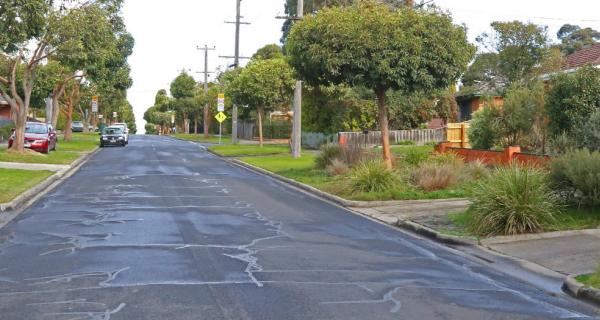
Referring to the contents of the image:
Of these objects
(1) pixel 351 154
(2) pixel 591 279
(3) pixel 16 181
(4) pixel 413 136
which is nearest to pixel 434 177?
(1) pixel 351 154

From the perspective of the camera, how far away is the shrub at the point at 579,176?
1228 centimetres

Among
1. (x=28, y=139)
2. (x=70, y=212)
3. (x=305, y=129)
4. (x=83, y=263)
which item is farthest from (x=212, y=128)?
(x=83, y=263)

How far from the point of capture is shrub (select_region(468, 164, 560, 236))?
11859 mm

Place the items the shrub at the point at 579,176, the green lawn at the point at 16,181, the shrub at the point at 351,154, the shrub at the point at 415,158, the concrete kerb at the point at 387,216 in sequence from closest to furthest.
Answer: the concrete kerb at the point at 387,216
the shrub at the point at 579,176
the green lawn at the point at 16,181
the shrub at the point at 415,158
the shrub at the point at 351,154

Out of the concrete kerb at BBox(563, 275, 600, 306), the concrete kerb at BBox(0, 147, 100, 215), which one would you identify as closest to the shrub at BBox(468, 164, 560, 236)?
the concrete kerb at BBox(563, 275, 600, 306)

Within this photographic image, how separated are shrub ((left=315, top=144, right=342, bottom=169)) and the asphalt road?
7.88 metres

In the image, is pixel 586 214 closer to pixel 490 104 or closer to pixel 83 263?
pixel 83 263

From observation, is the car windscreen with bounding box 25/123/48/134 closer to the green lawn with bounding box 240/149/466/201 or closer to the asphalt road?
the green lawn with bounding box 240/149/466/201

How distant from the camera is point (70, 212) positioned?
14250 millimetres

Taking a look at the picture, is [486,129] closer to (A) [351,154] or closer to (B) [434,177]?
(A) [351,154]

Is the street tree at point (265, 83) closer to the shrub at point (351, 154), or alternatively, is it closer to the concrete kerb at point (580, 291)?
the shrub at point (351, 154)

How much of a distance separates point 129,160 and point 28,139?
495 centimetres

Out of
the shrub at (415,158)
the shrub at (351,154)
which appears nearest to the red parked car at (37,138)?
the shrub at (351,154)

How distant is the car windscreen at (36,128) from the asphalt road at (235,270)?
65.4 ft
